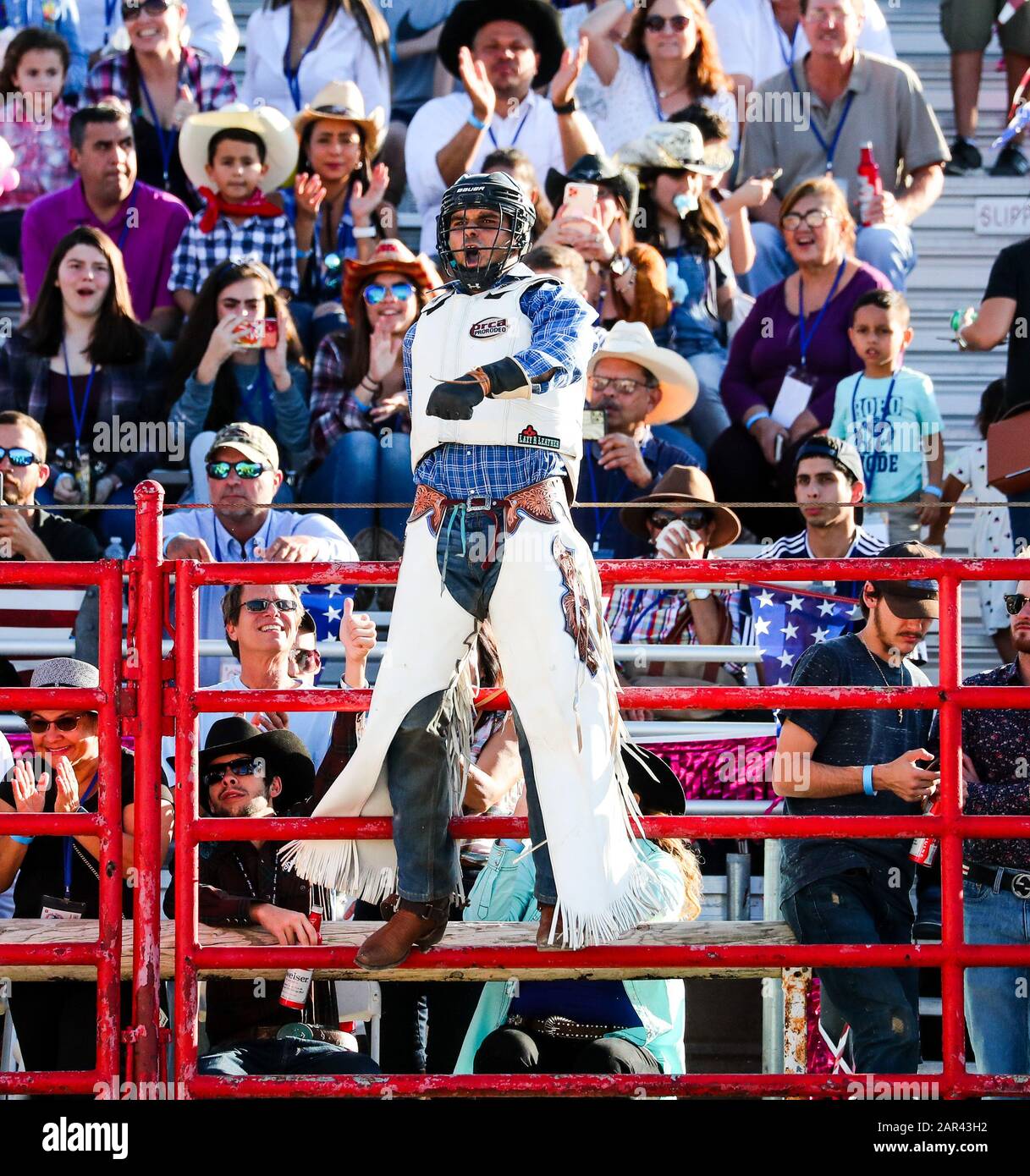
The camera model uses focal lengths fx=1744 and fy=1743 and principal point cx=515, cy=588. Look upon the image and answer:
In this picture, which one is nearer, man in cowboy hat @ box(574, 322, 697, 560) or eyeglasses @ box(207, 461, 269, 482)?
eyeglasses @ box(207, 461, 269, 482)

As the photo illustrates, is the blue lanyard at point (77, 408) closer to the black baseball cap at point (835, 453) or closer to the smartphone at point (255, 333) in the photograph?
the smartphone at point (255, 333)

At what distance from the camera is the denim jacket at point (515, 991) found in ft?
14.4

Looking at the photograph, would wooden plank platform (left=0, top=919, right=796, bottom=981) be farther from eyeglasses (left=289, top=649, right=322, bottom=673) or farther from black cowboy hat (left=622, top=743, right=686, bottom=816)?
eyeglasses (left=289, top=649, right=322, bottom=673)

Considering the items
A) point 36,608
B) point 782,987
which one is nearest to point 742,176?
point 36,608

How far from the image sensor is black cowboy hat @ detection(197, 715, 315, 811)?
466 centimetres

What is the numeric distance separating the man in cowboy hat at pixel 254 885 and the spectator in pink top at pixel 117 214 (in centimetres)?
315

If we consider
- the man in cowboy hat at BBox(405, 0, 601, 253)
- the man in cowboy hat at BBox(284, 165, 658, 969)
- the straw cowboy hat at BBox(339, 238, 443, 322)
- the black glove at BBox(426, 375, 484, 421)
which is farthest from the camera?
the man in cowboy hat at BBox(405, 0, 601, 253)

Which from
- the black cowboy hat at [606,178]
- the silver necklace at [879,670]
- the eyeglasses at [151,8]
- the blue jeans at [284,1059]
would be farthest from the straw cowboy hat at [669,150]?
the blue jeans at [284,1059]

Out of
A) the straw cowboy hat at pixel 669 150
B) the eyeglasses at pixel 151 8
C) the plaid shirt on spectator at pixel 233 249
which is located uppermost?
the eyeglasses at pixel 151 8

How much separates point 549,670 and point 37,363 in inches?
158

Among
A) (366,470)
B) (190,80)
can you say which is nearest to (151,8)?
(190,80)

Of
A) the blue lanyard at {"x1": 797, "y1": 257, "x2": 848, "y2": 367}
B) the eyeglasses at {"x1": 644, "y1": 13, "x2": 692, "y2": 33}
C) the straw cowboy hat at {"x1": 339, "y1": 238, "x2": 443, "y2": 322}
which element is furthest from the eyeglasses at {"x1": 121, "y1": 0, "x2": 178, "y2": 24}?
the blue lanyard at {"x1": 797, "y1": 257, "x2": 848, "y2": 367}

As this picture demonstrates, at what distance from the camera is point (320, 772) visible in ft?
16.2

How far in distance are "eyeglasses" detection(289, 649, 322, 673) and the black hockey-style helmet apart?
5.57ft
